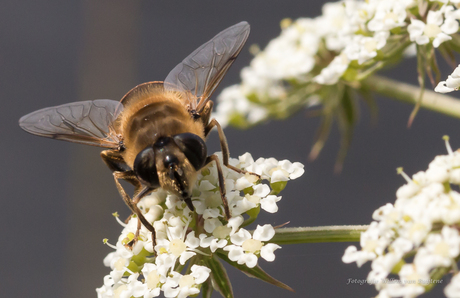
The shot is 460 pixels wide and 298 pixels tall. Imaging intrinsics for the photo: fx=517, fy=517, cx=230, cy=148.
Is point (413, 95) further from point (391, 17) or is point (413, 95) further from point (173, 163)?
point (173, 163)

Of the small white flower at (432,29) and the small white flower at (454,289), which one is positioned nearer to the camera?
the small white flower at (454,289)

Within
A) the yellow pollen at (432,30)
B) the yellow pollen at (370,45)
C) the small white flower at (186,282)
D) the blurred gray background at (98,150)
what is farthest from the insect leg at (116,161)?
the blurred gray background at (98,150)

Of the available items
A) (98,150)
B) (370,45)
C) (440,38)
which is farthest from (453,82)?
(98,150)

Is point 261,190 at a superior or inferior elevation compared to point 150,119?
inferior

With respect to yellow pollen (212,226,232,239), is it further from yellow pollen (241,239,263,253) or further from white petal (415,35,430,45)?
white petal (415,35,430,45)

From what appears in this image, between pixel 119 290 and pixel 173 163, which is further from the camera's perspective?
pixel 119 290

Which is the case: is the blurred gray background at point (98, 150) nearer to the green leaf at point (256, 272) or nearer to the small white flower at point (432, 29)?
the small white flower at point (432, 29)

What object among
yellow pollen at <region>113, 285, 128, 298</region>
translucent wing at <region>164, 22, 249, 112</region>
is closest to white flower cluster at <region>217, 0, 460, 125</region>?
translucent wing at <region>164, 22, 249, 112</region>
